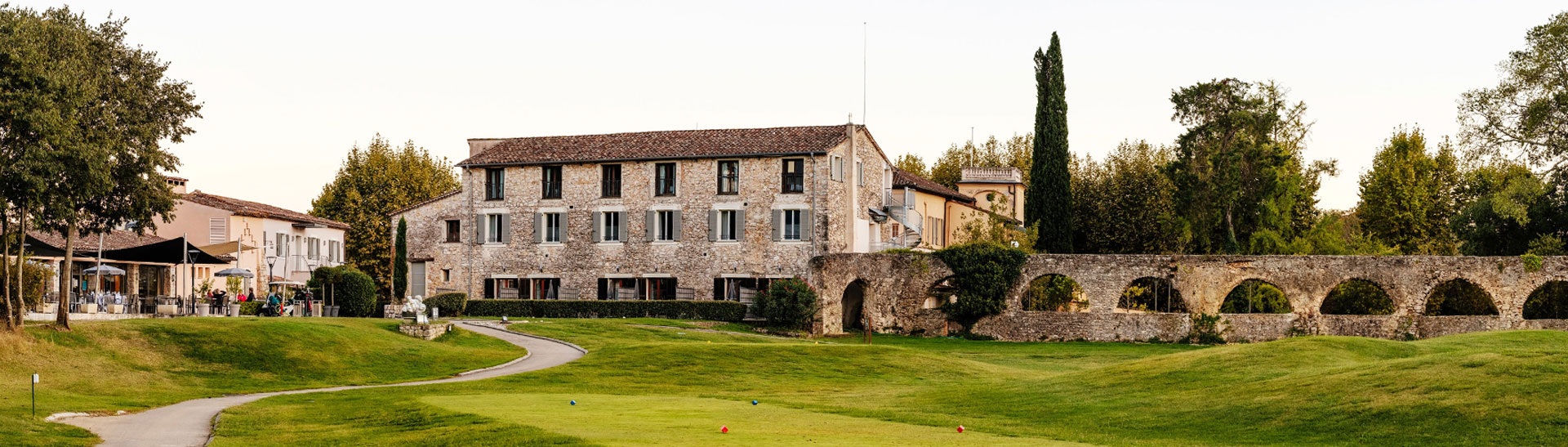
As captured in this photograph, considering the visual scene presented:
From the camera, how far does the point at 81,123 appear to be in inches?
1234

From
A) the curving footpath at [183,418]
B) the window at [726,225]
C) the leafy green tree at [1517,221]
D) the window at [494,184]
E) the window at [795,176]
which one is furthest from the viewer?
the window at [494,184]

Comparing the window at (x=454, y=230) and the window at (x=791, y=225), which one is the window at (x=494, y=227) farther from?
the window at (x=791, y=225)

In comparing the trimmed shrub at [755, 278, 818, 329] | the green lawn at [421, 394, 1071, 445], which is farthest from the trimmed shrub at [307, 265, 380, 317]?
the green lawn at [421, 394, 1071, 445]

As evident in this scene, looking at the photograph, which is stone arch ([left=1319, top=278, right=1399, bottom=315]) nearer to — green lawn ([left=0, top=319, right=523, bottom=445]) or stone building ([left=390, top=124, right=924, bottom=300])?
stone building ([left=390, top=124, right=924, bottom=300])

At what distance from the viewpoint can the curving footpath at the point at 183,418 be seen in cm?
2048

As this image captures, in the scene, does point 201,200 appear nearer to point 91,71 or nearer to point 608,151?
point 608,151

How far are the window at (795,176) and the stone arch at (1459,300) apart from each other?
26061mm

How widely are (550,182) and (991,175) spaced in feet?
90.9

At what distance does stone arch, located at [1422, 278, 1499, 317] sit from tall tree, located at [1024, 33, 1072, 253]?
51.8ft

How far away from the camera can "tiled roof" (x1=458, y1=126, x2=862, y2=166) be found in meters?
56.5

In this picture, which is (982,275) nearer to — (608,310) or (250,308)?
(608,310)

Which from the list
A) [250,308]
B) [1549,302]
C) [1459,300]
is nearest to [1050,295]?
[1459,300]

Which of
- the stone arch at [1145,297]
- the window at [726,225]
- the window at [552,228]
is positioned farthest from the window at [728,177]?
the stone arch at [1145,297]

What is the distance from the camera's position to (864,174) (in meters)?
59.4
